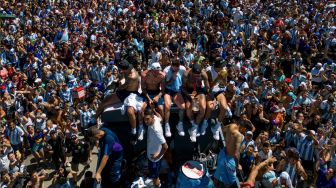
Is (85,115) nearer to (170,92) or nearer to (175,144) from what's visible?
(175,144)

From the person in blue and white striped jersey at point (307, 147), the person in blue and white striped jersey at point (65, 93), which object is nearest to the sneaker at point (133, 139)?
the person in blue and white striped jersey at point (307, 147)

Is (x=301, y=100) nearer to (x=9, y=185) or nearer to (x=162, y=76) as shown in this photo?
(x=162, y=76)

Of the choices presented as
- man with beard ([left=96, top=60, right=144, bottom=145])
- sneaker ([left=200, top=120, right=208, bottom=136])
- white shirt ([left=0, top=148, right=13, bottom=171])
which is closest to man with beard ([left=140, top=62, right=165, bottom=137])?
man with beard ([left=96, top=60, right=144, bottom=145])

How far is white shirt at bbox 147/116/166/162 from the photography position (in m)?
7.14

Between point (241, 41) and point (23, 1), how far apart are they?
11300 millimetres

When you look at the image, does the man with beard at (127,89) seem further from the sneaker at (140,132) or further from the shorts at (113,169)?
the shorts at (113,169)

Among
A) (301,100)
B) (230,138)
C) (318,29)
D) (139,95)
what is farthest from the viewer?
(318,29)

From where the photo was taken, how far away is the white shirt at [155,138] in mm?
7145

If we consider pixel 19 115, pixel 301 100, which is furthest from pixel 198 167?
pixel 19 115

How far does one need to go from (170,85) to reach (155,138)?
1.35 meters

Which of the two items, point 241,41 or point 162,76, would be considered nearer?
point 162,76

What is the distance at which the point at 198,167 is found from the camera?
284 inches

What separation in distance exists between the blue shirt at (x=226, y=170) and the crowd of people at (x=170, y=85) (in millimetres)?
18

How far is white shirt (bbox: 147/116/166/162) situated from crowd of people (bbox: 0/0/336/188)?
0.08ft
